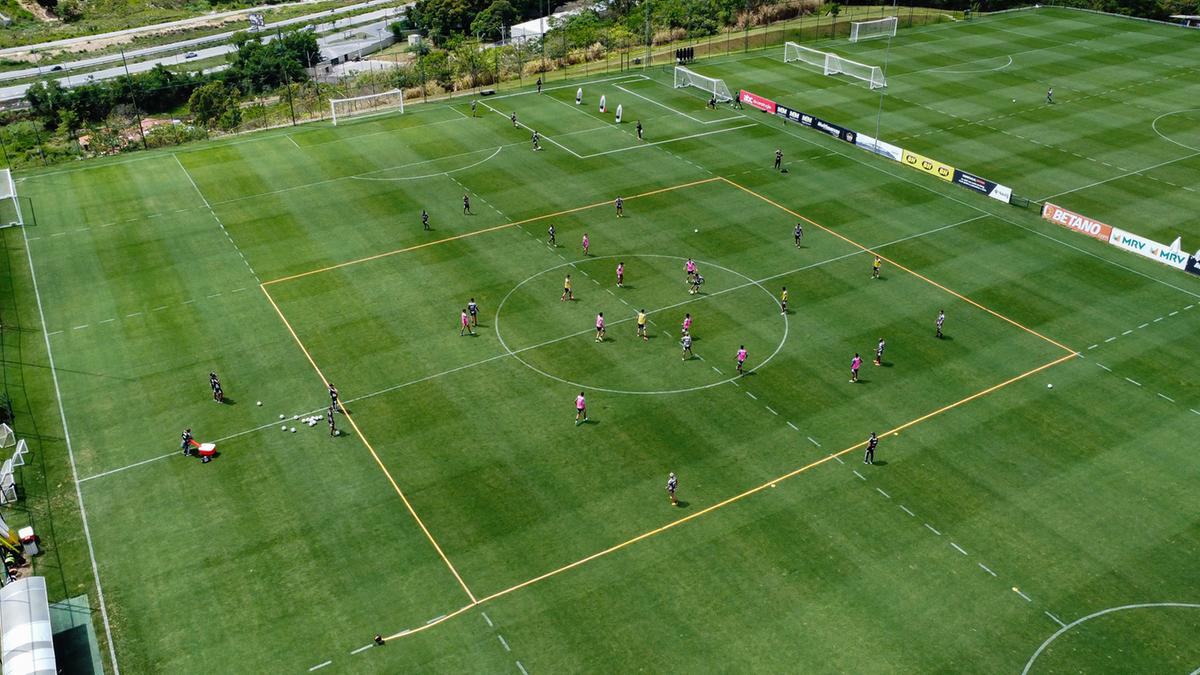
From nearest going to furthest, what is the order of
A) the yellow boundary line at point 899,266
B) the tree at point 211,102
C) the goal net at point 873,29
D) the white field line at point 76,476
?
the white field line at point 76,476, the yellow boundary line at point 899,266, the tree at point 211,102, the goal net at point 873,29

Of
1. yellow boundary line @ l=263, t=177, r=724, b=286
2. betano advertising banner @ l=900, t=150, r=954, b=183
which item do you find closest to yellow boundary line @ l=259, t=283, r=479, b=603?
yellow boundary line @ l=263, t=177, r=724, b=286

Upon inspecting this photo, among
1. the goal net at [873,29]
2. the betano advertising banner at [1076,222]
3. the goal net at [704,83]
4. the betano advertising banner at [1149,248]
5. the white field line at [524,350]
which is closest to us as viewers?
the white field line at [524,350]

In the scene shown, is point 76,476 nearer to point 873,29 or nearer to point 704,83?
point 704,83

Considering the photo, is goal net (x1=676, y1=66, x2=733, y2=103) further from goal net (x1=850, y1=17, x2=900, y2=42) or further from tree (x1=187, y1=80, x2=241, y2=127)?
tree (x1=187, y1=80, x2=241, y2=127)

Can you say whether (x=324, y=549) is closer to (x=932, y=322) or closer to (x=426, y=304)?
(x=426, y=304)

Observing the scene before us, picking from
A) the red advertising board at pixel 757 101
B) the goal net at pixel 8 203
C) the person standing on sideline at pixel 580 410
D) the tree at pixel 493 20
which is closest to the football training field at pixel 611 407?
the person standing on sideline at pixel 580 410

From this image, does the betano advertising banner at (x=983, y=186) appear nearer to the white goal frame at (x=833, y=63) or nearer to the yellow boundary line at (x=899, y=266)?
the yellow boundary line at (x=899, y=266)
